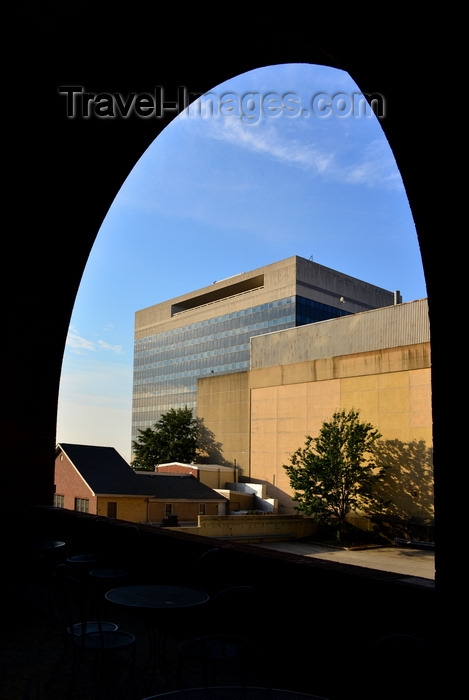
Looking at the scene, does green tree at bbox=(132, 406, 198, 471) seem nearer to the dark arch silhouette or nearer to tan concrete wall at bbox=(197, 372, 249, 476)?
tan concrete wall at bbox=(197, 372, 249, 476)

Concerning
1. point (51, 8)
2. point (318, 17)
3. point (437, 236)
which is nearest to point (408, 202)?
point (437, 236)

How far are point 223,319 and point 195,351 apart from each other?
772 centimetres

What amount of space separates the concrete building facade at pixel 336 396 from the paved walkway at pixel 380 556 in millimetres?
2309

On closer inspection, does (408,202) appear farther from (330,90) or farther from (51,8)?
(51,8)

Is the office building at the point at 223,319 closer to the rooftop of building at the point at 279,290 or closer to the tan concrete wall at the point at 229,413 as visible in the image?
the rooftop of building at the point at 279,290

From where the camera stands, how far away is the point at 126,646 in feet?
11.5

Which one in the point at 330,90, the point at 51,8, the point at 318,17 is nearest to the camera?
the point at 318,17

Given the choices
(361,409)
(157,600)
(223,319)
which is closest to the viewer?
(157,600)

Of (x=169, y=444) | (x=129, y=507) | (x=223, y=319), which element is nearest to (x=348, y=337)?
(x=129, y=507)

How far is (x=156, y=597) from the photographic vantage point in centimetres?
390

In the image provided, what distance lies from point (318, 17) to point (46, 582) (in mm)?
6405

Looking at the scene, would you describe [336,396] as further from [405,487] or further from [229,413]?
[229,413]

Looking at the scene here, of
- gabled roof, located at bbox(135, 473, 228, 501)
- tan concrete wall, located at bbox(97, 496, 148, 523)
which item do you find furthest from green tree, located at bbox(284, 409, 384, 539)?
tan concrete wall, located at bbox(97, 496, 148, 523)

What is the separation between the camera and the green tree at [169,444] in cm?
5644
